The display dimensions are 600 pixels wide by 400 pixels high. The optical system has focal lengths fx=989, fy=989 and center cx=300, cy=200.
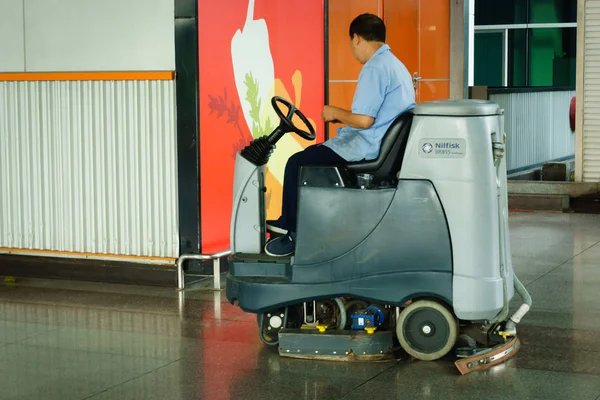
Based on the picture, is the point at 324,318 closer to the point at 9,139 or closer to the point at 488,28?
the point at 9,139

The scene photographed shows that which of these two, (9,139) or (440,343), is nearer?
(440,343)

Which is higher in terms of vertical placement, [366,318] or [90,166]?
[90,166]

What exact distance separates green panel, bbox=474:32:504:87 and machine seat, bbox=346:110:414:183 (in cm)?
1862

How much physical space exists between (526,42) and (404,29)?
10078 millimetres

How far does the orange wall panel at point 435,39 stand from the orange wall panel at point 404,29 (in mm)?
104

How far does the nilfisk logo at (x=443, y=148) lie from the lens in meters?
5.25

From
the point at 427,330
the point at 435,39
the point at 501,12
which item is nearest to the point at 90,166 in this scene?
the point at 427,330

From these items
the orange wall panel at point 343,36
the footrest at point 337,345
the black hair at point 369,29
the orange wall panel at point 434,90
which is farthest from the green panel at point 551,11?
the footrest at point 337,345

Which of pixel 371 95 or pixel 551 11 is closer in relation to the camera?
pixel 371 95

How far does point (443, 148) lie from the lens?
17.3 ft

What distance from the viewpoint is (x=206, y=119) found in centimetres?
762

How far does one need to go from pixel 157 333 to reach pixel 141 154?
1889 millimetres

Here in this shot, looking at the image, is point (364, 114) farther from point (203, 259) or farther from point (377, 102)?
point (203, 259)

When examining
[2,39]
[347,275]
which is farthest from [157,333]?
[2,39]
